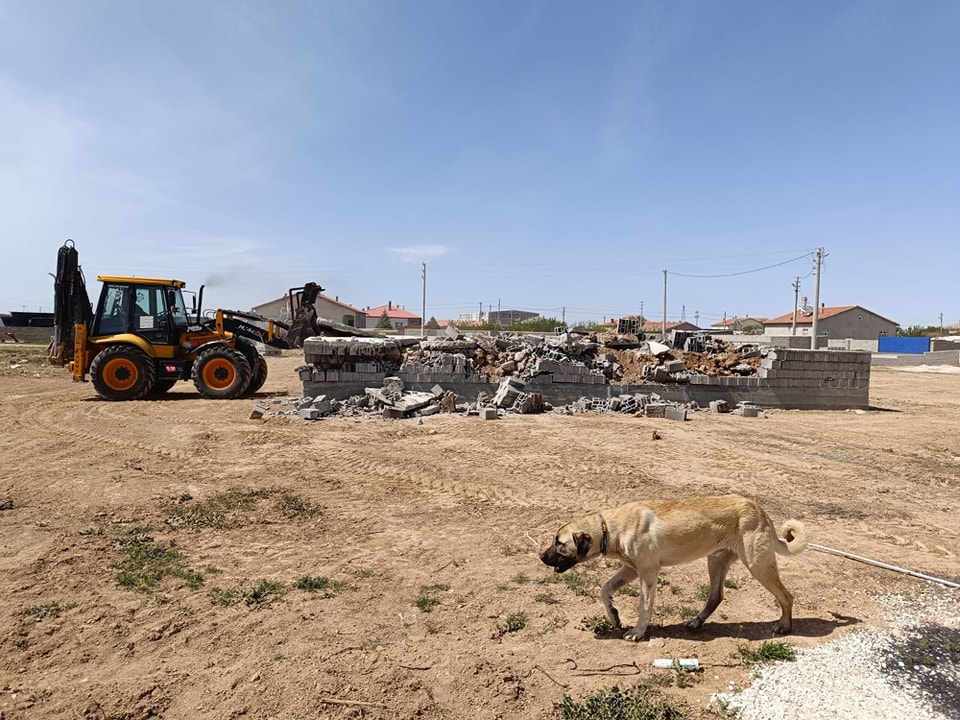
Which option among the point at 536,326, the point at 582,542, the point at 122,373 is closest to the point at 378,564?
the point at 582,542

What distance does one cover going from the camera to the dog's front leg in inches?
150

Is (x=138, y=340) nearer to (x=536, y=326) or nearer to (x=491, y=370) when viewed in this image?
(x=491, y=370)

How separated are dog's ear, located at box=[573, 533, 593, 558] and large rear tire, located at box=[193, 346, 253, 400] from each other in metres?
12.4

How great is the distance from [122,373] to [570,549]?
1352 cm

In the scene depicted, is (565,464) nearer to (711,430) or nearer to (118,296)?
(711,430)

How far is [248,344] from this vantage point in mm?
15141

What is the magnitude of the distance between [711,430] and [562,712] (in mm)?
10139

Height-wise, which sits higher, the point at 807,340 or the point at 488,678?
the point at 807,340

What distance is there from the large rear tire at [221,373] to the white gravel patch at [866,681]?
13.4 metres

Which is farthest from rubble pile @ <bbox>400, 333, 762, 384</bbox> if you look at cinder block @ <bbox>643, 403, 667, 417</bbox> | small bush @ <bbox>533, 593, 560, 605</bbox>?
small bush @ <bbox>533, 593, 560, 605</bbox>

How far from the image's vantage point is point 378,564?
5.21 meters

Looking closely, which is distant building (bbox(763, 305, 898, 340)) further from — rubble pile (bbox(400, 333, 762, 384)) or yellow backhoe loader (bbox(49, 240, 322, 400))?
yellow backhoe loader (bbox(49, 240, 322, 400))

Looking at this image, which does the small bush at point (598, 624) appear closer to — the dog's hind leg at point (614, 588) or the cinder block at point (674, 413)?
the dog's hind leg at point (614, 588)

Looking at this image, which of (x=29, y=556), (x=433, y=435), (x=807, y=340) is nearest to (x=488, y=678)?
(x=29, y=556)
